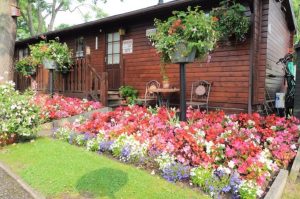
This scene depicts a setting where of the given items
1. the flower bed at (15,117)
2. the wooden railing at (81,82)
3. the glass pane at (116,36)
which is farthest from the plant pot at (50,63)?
the flower bed at (15,117)

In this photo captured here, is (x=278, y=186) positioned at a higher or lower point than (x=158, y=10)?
lower

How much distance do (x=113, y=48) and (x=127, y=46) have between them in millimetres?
803

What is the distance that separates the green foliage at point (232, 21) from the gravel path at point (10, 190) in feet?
16.1

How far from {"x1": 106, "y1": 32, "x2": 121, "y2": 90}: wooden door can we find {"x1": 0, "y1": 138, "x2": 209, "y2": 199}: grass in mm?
5501

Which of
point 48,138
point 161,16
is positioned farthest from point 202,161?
point 161,16

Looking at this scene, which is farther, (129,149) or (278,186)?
(129,149)

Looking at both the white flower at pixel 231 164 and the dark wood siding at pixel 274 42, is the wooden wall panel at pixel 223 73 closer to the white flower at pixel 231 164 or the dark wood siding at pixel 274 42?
the dark wood siding at pixel 274 42

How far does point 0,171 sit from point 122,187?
1.93 m

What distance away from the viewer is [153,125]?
4.66 m

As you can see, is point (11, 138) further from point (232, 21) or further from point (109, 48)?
point (109, 48)

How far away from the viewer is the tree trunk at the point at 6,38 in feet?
22.1

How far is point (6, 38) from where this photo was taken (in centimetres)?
684

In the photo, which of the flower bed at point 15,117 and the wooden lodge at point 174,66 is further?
the wooden lodge at point 174,66

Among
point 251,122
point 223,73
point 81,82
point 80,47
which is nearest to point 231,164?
point 251,122
